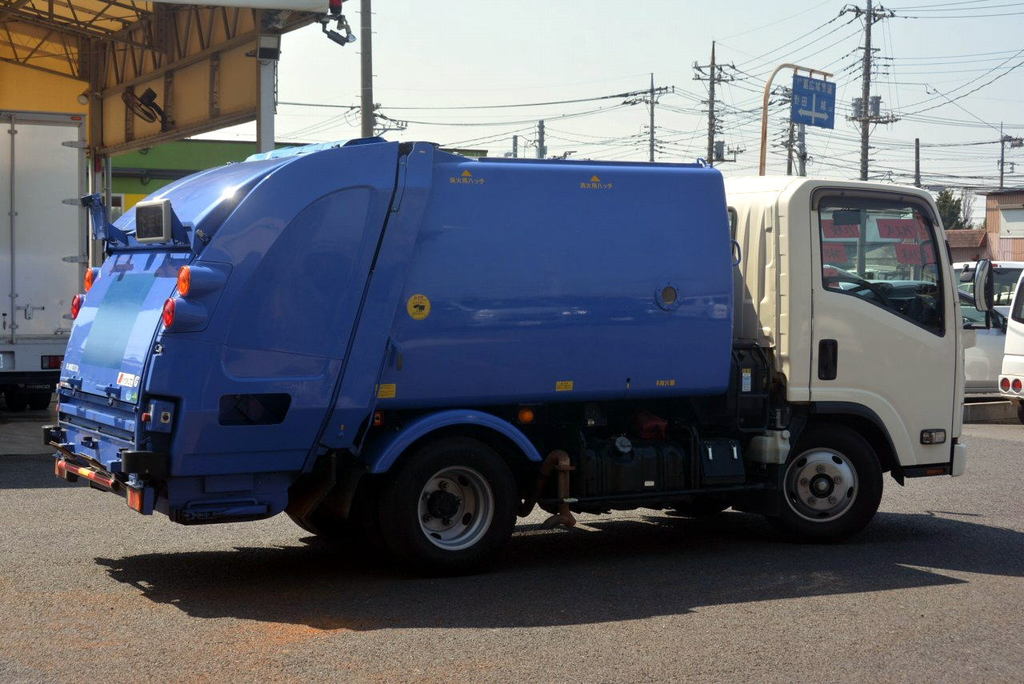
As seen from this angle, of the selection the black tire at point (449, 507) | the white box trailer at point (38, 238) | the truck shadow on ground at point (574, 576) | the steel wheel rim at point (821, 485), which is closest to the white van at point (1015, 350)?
the truck shadow on ground at point (574, 576)

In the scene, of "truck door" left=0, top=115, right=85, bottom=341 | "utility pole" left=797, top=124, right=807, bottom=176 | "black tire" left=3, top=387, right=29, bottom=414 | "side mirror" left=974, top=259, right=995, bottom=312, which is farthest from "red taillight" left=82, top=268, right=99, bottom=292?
"utility pole" left=797, top=124, right=807, bottom=176

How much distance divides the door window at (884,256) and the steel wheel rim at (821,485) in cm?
118

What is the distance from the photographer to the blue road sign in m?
36.8

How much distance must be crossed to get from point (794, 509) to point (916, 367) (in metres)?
1.41

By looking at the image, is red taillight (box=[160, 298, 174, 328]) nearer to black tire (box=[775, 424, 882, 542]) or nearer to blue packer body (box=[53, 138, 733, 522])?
blue packer body (box=[53, 138, 733, 522])

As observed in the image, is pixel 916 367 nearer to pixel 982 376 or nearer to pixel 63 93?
pixel 982 376

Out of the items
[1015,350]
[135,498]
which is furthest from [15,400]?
[1015,350]

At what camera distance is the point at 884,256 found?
9.63 metres

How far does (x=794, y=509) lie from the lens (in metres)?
9.47

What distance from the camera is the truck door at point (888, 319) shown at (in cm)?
936

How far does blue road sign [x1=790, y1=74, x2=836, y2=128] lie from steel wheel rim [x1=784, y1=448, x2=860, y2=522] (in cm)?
2825

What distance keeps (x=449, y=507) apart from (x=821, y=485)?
9.58 feet

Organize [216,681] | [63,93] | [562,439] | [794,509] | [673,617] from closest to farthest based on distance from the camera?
[216,681] < [673,617] < [562,439] < [794,509] < [63,93]

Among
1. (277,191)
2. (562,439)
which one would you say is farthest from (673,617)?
(277,191)
